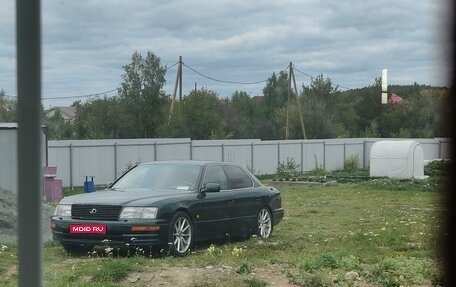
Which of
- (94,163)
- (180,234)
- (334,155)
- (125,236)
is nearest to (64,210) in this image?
(125,236)

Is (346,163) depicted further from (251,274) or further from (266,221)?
(251,274)

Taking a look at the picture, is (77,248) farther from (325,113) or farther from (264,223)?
(325,113)

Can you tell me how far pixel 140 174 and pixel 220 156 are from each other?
2013 cm

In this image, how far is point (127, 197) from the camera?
8.98 metres

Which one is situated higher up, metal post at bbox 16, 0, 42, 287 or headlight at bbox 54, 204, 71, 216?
metal post at bbox 16, 0, 42, 287

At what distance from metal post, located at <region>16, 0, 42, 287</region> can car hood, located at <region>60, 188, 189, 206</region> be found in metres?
5.93

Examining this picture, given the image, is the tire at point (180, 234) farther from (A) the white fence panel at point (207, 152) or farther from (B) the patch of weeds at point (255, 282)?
(A) the white fence panel at point (207, 152)

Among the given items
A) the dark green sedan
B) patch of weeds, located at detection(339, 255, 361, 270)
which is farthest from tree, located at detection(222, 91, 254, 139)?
patch of weeds, located at detection(339, 255, 361, 270)

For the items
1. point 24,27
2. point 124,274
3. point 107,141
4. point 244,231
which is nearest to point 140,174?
point 244,231

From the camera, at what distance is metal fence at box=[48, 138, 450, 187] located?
24.2 m

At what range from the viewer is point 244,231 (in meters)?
10.4

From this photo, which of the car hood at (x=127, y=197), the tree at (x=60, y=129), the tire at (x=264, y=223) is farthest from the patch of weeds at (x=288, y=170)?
the car hood at (x=127, y=197)

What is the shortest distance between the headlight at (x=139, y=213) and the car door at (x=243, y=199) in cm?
188

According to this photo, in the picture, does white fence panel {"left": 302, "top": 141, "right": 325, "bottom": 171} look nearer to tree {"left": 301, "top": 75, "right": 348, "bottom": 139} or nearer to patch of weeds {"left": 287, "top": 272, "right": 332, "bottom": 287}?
tree {"left": 301, "top": 75, "right": 348, "bottom": 139}
